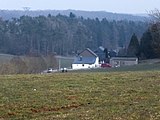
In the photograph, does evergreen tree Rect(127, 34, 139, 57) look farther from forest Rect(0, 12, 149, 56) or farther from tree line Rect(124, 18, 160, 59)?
forest Rect(0, 12, 149, 56)

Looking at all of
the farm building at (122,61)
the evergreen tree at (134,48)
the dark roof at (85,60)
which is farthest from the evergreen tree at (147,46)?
the dark roof at (85,60)

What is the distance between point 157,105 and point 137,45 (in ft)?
263

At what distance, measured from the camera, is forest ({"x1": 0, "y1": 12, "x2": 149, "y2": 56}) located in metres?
121

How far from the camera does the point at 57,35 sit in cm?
13350

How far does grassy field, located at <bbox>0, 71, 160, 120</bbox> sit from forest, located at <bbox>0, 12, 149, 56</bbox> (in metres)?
87.1

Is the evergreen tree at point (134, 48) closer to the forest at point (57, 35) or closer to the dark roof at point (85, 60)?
the dark roof at point (85, 60)

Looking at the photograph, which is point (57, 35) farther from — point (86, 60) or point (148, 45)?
point (148, 45)

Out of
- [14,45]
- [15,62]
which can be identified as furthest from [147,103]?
[14,45]

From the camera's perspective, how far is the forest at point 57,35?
121 m

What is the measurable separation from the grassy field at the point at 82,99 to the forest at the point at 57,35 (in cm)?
8708

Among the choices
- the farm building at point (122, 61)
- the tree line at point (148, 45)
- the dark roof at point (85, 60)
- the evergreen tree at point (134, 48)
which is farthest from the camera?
the dark roof at point (85, 60)

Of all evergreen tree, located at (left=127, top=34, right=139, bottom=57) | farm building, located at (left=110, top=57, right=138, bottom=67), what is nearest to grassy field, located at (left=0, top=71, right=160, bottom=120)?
farm building, located at (left=110, top=57, right=138, bottom=67)

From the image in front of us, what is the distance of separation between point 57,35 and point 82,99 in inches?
4582

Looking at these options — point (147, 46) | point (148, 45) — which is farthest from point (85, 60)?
point (148, 45)
